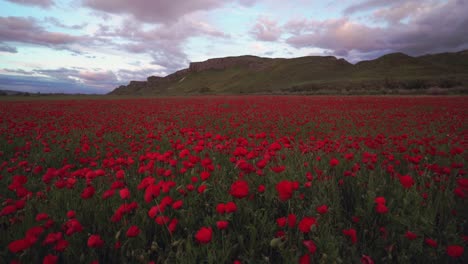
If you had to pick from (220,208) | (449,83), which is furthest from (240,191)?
(449,83)

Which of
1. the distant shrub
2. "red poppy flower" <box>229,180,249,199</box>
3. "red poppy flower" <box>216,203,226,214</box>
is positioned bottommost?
"red poppy flower" <box>216,203,226,214</box>

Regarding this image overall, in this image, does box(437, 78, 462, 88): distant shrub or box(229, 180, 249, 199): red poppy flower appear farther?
box(437, 78, 462, 88): distant shrub

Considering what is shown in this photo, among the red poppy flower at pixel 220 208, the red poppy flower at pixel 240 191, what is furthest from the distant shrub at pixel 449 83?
the red poppy flower at pixel 220 208

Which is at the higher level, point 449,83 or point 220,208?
point 449,83

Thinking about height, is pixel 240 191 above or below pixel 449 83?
below

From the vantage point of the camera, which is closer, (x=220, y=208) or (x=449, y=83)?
(x=220, y=208)

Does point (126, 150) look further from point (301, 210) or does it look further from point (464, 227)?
point (464, 227)

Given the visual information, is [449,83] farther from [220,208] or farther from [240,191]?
[220,208]

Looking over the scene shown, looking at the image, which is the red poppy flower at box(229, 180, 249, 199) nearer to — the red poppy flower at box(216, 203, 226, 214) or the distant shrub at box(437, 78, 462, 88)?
the red poppy flower at box(216, 203, 226, 214)

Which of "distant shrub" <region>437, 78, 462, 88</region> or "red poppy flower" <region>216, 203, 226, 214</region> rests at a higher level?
"distant shrub" <region>437, 78, 462, 88</region>

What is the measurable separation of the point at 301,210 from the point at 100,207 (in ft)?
6.32

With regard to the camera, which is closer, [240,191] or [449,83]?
[240,191]

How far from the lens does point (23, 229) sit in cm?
183

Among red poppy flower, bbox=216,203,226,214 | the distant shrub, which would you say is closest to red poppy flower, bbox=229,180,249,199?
red poppy flower, bbox=216,203,226,214
